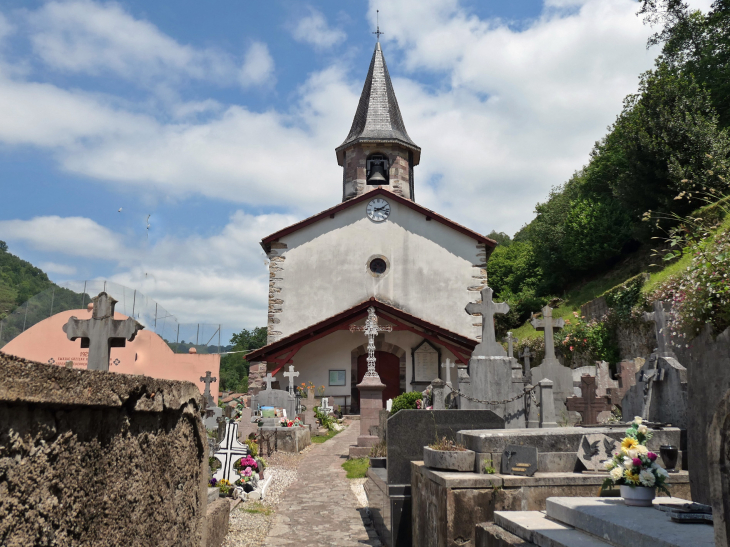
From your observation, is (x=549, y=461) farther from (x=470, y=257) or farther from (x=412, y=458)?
(x=470, y=257)

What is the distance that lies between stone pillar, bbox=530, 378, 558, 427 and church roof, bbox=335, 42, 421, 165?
1577 centimetres

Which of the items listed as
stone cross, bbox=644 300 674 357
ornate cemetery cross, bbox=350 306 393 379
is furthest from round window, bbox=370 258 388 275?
stone cross, bbox=644 300 674 357

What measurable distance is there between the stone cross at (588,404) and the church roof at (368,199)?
1024 centimetres

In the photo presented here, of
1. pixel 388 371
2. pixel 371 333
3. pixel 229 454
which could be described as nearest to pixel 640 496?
pixel 229 454

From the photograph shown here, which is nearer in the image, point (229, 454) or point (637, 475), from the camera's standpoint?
point (637, 475)

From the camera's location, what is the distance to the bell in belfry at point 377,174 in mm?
22984

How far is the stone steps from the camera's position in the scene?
2467 millimetres

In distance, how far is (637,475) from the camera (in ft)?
10.7

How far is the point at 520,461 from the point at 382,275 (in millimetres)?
16335

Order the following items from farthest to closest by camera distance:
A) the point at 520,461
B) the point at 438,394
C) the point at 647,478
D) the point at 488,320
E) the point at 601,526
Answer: the point at 438,394, the point at 488,320, the point at 520,461, the point at 647,478, the point at 601,526

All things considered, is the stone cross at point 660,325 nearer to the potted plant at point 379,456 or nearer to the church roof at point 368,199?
the potted plant at point 379,456

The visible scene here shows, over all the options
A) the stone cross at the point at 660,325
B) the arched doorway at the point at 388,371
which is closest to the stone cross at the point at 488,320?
the stone cross at the point at 660,325

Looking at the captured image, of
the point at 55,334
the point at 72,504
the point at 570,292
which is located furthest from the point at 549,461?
the point at 570,292

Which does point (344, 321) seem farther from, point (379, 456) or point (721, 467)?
point (721, 467)
